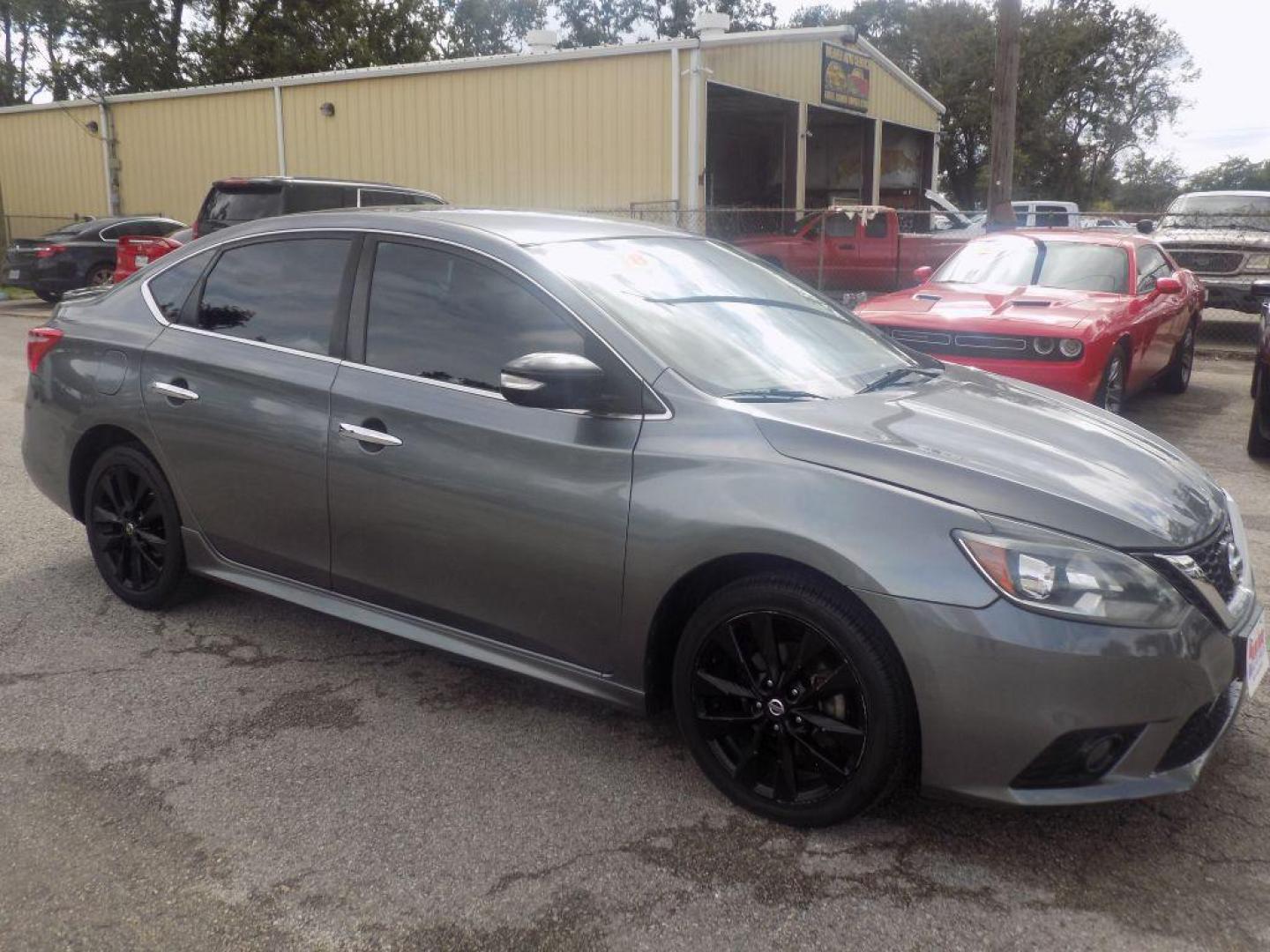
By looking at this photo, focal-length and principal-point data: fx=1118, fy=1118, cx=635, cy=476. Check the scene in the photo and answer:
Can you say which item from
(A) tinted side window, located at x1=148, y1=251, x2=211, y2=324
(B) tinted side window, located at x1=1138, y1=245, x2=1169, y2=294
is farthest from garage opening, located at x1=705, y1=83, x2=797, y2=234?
(A) tinted side window, located at x1=148, y1=251, x2=211, y2=324

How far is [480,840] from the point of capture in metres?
2.86

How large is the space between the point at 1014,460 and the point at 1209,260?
13338 millimetres

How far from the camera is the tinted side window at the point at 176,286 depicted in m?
4.25

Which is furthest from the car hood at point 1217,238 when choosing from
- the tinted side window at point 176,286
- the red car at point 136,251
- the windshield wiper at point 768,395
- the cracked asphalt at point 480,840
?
the red car at point 136,251

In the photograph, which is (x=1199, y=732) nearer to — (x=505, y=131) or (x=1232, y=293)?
(x=1232, y=293)

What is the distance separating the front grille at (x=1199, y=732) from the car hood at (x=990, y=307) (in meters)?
4.98

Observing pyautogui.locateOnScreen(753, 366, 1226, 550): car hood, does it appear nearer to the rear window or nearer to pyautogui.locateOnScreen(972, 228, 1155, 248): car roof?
pyautogui.locateOnScreen(972, 228, 1155, 248): car roof

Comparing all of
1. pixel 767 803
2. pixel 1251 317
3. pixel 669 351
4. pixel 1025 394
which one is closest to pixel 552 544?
pixel 669 351

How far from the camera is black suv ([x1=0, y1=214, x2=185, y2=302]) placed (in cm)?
1744

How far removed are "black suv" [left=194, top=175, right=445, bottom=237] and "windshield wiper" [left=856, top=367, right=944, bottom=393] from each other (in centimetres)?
1012

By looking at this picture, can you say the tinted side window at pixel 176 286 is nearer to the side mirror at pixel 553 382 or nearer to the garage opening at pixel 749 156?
the side mirror at pixel 553 382

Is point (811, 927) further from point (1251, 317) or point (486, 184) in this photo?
point (486, 184)

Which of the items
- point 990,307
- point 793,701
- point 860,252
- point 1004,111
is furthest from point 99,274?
point 793,701

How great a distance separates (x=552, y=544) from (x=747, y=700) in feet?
2.26
